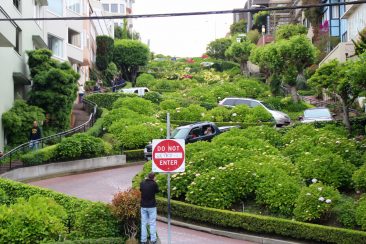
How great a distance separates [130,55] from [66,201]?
204ft

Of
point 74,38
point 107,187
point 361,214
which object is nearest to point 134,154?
point 107,187

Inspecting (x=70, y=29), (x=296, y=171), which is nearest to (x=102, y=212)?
(x=296, y=171)

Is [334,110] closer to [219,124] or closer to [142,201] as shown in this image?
[219,124]

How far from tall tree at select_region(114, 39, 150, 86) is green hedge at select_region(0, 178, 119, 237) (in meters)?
60.5

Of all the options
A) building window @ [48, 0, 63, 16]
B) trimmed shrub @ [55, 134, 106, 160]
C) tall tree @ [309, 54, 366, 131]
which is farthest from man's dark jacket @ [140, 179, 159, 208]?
building window @ [48, 0, 63, 16]

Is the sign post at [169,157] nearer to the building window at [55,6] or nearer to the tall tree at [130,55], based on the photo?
the building window at [55,6]

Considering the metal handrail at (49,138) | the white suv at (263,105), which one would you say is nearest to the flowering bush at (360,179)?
the metal handrail at (49,138)

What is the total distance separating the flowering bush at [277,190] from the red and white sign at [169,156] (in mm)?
5244

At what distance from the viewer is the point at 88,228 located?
1389 centimetres

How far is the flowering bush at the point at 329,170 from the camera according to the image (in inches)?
770

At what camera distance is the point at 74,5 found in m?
49.5

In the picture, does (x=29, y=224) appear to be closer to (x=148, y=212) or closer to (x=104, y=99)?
(x=148, y=212)

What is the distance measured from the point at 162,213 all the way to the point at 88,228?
18.3ft

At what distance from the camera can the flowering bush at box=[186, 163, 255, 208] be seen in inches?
729
